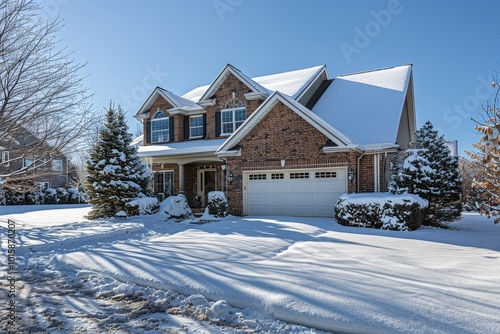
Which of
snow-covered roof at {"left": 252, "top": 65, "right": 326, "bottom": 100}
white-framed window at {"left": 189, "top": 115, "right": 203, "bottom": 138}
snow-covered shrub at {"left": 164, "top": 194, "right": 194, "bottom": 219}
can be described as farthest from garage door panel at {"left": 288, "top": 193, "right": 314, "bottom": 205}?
white-framed window at {"left": 189, "top": 115, "right": 203, "bottom": 138}

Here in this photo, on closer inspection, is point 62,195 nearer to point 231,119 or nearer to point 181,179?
point 181,179

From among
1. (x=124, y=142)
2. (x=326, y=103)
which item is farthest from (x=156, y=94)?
(x=326, y=103)

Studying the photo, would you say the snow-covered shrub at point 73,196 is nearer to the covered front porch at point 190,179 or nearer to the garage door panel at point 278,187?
the covered front porch at point 190,179

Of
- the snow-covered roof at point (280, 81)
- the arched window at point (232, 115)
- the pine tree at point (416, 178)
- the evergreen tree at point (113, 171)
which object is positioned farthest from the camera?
the arched window at point (232, 115)

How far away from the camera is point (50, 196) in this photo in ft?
94.5

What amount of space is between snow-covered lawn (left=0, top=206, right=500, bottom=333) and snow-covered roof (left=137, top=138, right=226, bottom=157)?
26.0 feet

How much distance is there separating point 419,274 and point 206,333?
11.6 ft

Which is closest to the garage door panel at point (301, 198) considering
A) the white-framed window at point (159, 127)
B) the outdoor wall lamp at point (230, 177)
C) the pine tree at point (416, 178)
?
the outdoor wall lamp at point (230, 177)

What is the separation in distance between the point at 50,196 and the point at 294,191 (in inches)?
918

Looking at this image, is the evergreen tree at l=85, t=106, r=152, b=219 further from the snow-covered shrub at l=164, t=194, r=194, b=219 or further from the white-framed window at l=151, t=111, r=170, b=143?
the white-framed window at l=151, t=111, r=170, b=143

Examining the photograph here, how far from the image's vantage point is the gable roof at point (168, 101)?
66.0 ft

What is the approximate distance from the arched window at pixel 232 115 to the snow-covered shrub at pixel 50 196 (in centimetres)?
1810

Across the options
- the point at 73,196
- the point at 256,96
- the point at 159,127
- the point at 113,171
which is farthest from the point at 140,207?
the point at 73,196

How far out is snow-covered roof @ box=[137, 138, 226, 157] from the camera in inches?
689
